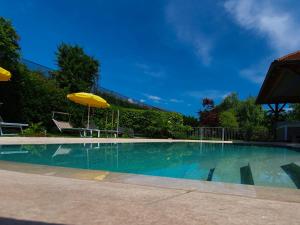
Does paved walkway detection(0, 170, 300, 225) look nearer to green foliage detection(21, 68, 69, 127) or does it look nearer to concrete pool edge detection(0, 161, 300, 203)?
concrete pool edge detection(0, 161, 300, 203)

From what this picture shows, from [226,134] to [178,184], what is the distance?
21145 mm

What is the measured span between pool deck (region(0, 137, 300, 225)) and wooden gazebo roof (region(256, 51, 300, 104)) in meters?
10.4

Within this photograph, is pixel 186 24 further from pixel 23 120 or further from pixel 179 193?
pixel 179 193

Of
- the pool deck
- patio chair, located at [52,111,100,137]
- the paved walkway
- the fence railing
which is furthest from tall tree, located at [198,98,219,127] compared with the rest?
the paved walkway

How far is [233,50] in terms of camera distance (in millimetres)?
34781

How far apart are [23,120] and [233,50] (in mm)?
25541

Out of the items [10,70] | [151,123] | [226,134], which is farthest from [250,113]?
[10,70]

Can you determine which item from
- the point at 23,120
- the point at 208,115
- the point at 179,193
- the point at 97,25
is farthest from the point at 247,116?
the point at 179,193

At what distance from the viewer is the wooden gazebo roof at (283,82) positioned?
42.3 feet

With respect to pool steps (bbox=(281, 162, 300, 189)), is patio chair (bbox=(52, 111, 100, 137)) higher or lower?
higher

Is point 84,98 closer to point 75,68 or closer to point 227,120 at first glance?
point 75,68

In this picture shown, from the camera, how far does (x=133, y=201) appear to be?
9.09 ft

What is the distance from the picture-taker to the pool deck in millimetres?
2264

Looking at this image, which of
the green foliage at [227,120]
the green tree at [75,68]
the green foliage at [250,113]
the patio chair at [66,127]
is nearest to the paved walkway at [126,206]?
the patio chair at [66,127]
